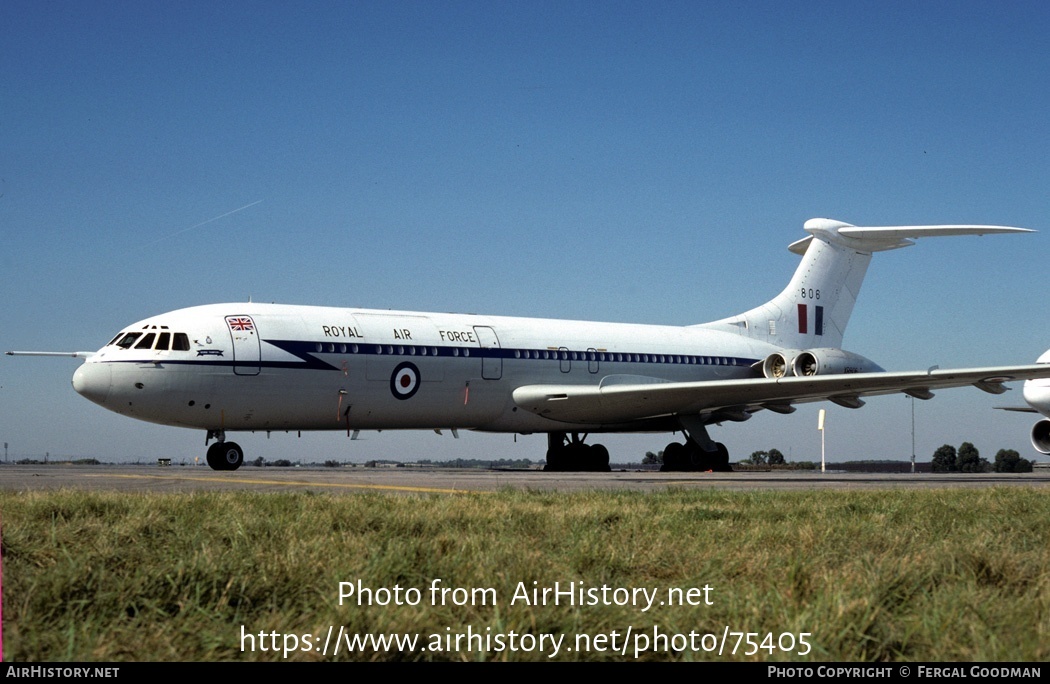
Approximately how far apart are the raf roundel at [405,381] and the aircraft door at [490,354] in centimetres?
211

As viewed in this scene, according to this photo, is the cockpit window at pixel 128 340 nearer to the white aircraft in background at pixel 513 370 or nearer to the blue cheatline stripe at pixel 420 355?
the white aircraft in background at pixel 513 370

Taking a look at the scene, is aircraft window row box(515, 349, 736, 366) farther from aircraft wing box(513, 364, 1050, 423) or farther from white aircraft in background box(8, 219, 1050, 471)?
aircraft wing box(513, 364, 1050, 423)

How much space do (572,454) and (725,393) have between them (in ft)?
20.0

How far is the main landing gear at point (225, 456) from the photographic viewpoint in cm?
2164

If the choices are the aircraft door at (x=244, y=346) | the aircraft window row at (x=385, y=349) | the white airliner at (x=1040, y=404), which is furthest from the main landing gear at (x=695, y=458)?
the aircraft door at (x=244, y=346)

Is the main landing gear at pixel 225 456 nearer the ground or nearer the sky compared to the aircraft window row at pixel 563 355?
nearer the ground

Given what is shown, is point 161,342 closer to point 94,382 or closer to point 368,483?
point 94,382

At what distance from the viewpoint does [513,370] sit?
26.0m

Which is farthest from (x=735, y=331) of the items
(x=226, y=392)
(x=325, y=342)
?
(x=226, y=392)

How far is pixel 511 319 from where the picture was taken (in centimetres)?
2719

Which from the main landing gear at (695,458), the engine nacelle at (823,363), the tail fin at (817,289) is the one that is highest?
the tail fin at (817,289)

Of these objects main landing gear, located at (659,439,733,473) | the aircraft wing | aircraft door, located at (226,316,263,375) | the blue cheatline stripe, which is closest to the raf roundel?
the blue cheatline stripe

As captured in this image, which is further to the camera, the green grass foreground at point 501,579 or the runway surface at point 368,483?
the runway surface at point 368,483

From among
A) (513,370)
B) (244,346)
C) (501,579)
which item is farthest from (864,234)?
(501,579)
